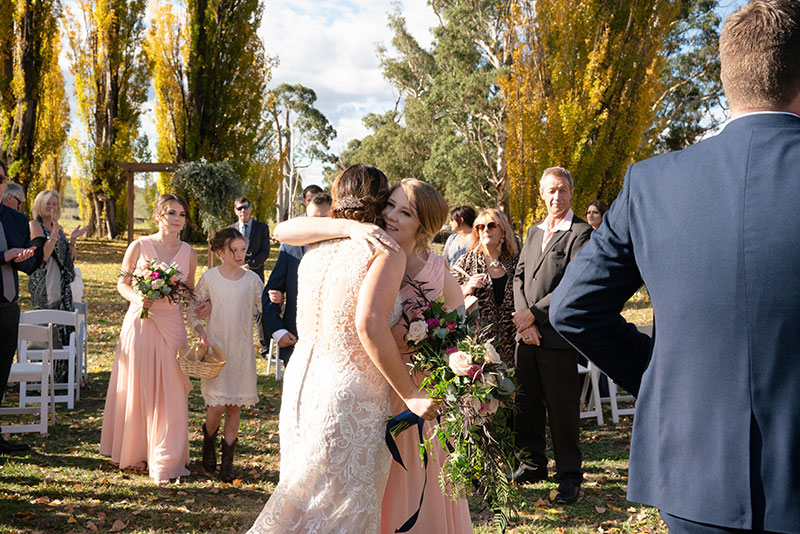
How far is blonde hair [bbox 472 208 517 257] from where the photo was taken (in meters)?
5.89

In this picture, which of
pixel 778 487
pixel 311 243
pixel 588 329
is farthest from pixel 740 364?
pixel 311 243

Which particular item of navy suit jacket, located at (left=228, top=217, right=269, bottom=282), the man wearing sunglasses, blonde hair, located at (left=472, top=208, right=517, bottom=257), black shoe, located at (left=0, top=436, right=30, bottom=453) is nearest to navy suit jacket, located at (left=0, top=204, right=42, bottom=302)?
black shoe, located at (left=0, top=436, right=30, bottom=453)

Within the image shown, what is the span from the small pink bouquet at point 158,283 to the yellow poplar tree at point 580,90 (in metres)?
11.4

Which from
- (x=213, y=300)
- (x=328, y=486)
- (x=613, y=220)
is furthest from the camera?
(x=213, y=300)

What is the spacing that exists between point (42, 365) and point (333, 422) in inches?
203

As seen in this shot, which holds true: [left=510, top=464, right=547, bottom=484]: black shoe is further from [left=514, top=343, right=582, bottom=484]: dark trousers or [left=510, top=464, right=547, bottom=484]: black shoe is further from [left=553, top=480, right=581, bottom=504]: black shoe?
[left=553, top=480, right=581, bottom=504]: black shoe

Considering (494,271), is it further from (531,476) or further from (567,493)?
(567,493)

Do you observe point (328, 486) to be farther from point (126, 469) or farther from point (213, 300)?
point (126, 469)

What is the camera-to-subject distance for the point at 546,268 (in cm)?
549

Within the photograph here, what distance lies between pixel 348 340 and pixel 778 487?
6.05ft

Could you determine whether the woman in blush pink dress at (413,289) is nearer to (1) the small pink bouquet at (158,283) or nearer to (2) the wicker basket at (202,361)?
(2) the wicker basket at (202,361)

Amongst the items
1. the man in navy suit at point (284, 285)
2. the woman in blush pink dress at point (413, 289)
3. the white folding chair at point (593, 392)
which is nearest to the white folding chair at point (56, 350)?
the man in navy suit at point (284, 285)

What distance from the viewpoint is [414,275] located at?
341cm

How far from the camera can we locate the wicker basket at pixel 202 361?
5527 millimetres
